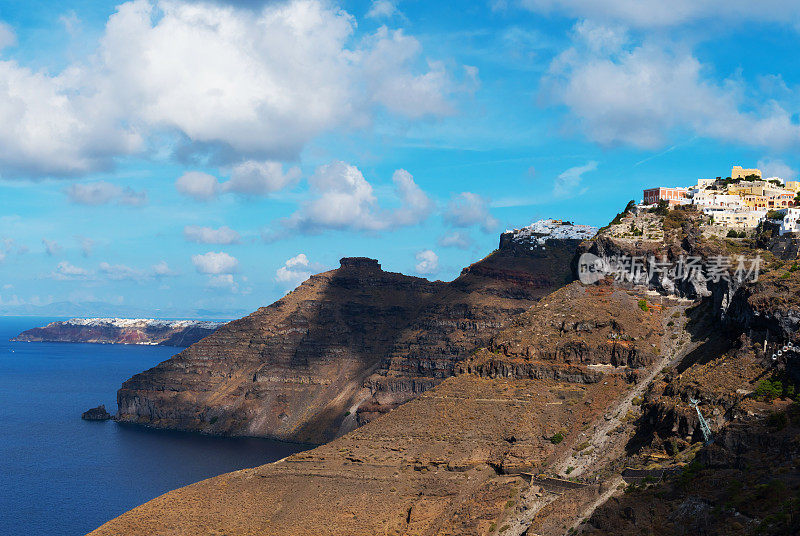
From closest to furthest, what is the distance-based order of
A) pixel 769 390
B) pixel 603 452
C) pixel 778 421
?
pixel 778 421
pixel 769 390
pixel 603 452

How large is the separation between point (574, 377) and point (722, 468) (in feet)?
131

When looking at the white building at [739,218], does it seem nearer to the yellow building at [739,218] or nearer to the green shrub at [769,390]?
the yellow building at [739,218]

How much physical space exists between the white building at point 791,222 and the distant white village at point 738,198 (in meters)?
1.31

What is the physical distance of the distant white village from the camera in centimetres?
13912

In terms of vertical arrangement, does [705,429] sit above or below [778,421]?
below

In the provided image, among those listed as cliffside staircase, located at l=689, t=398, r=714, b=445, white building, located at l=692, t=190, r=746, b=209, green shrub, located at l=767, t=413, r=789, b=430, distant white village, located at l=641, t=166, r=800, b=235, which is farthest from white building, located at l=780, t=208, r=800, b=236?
green shrub, located at l=767, t=413, r=789, b=430

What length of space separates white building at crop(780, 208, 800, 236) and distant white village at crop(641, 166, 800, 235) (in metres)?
1.31

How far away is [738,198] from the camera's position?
148 meters

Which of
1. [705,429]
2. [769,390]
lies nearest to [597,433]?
[705,429]

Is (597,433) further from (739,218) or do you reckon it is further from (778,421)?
(739,218)

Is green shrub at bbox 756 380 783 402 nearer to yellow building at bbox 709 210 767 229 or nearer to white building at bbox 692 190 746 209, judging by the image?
yellow building at bbox 709 210 767 229

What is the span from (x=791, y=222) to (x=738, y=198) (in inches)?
867

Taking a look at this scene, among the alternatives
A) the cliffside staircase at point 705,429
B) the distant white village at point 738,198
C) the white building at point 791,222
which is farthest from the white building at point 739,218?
the cliffside staircase at point 705,429

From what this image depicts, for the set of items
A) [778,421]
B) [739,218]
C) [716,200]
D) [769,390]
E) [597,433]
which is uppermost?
[716,200]
